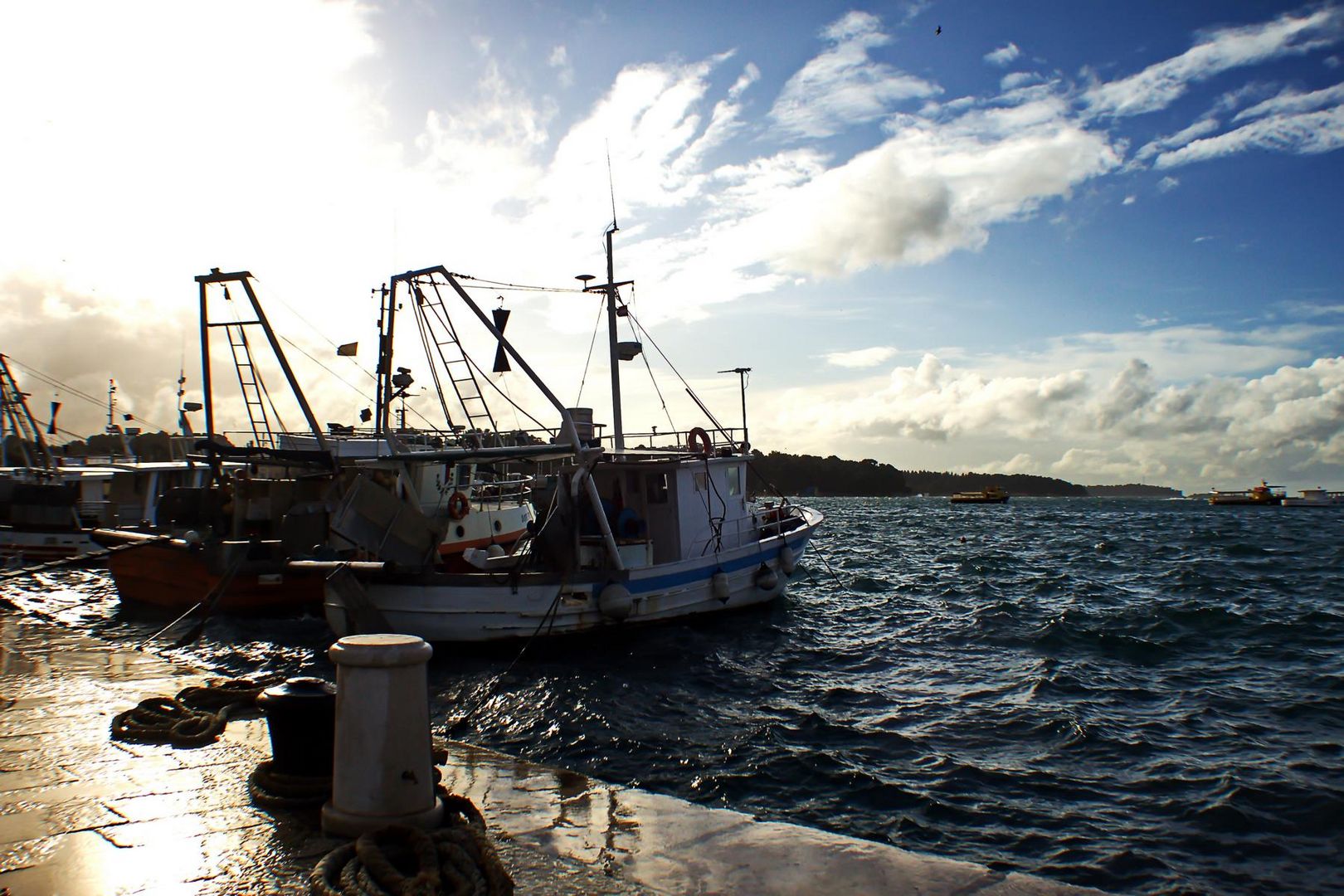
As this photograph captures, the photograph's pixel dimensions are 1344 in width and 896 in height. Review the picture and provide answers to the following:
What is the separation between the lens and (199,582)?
58.6ft

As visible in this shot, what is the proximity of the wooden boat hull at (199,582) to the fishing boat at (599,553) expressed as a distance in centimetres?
238

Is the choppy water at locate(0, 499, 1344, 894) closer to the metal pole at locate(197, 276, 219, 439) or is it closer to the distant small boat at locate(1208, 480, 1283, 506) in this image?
the metal pole at locate(197, 276, 219, 439)

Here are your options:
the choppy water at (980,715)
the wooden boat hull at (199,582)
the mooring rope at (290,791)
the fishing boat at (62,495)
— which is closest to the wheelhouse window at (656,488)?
the choppy water at (980,715)

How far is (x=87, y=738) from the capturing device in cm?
675

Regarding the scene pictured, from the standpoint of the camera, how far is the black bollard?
17.9 ft

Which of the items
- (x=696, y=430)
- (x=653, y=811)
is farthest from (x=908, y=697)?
(x=696, y=430)

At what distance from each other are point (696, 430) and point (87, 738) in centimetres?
1355

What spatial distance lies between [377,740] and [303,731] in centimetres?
120

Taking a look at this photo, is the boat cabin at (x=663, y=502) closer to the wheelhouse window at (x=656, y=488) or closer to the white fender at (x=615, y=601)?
the wheelhouse window at (x=656, y=488)

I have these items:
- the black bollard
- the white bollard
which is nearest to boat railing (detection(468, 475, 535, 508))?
the black bollard

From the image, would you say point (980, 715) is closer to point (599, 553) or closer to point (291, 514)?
point (599, 553)

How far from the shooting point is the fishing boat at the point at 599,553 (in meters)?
14.1

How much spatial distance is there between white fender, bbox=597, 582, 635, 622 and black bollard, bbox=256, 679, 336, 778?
971 centimetres

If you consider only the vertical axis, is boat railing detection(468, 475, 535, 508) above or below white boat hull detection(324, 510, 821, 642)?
above
